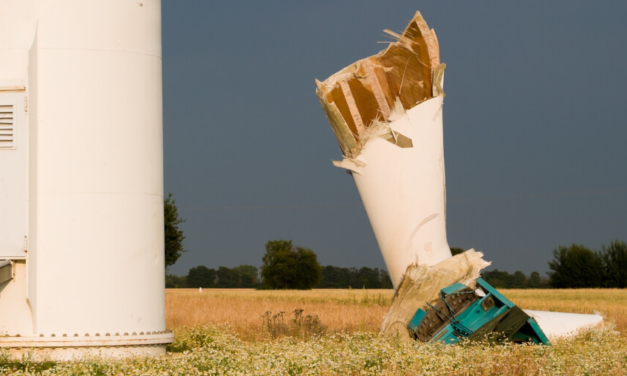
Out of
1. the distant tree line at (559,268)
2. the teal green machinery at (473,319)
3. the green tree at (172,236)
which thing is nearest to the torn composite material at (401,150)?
the teal green machinery at (473,319)

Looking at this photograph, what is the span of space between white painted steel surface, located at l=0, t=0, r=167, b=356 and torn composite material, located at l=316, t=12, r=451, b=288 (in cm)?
405

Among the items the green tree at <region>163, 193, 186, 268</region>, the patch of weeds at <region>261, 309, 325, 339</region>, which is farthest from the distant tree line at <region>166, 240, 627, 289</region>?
the patch of weeds at <region>261, 309, 325, 339</region>

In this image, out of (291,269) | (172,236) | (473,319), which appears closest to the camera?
(473,319)

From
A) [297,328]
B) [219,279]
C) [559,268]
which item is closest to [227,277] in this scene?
[219,279]

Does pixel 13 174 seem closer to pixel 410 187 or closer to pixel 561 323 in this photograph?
pixel 410 187

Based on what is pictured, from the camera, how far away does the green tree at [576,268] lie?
3376 inches

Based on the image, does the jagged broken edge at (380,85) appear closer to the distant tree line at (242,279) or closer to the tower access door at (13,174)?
the tower access door at (13,174)

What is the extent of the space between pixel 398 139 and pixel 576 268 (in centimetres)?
7874

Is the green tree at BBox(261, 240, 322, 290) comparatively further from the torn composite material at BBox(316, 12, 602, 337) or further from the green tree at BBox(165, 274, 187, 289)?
the torn composite material at BBox(316, 12, 602, 337)

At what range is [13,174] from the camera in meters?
10.5

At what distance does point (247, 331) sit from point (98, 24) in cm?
880

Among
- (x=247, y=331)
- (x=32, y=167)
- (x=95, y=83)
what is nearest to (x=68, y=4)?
(x=95, y=83)

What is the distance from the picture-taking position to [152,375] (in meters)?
8.66

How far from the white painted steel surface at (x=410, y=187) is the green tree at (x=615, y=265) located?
3103 inches
